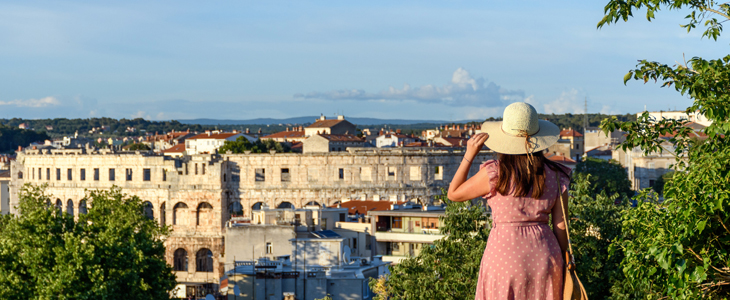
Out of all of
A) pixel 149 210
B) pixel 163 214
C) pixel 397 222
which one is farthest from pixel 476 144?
pixel 149 210

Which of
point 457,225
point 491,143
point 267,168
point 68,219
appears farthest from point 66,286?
point 267,168

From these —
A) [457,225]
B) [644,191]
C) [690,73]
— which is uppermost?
[690,73]

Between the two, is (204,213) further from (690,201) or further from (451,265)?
(690,201)

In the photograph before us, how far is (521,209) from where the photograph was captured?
5309 millimetres

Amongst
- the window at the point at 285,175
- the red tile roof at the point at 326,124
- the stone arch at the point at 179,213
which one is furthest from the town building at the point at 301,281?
the red tile roof at the point at 326,124

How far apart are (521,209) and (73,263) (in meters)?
21.5

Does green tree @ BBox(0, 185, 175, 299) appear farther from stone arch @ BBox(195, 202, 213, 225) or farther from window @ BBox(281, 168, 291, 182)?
window @ BBox(281, 168, 291, 182)

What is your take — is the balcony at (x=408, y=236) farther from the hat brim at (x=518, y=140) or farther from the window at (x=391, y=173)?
the hat brim at (x=518, y=140)

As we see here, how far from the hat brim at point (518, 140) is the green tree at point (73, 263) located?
66.2 ft

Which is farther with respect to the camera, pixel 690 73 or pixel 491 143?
pixel 690 73

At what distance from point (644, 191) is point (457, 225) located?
6888 mm

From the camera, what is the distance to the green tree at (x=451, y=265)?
48.2ft

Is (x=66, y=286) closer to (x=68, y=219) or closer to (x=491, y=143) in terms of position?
(x=68, y=219)

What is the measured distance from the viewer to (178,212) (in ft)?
200
